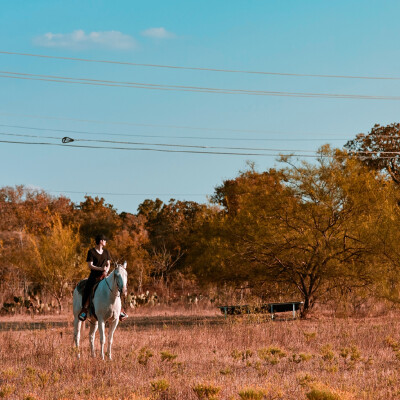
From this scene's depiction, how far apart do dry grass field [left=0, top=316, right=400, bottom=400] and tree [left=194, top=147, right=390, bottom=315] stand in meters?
7.55

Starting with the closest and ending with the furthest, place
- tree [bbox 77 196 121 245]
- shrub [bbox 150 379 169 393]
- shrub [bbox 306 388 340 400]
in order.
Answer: shrub [bbox 306 388 340 400] < shrub [bbox 150 379 169 393] < tree [bbox 77 196 121 245]

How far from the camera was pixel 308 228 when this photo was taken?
78.4ft

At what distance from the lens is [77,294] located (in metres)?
14.6

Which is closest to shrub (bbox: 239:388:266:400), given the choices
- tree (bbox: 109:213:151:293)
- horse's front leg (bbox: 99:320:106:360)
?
horse's front leg (bbox: 99:320:106:360)

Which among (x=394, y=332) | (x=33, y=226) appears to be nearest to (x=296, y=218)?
(x=394, y=332)

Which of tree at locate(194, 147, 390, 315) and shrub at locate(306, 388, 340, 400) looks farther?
tree at locate(194, 147, 390, 315)

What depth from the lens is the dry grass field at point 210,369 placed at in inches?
343

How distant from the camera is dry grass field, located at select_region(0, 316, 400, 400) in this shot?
343 inches

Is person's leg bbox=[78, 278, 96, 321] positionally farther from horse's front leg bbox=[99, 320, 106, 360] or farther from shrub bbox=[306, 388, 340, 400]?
shrub bbox=[306, 388, 340, 400]

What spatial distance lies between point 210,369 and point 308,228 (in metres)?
13.4

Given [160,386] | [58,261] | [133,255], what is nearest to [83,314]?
[160,386]

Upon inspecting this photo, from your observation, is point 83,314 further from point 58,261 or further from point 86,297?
point 58,261

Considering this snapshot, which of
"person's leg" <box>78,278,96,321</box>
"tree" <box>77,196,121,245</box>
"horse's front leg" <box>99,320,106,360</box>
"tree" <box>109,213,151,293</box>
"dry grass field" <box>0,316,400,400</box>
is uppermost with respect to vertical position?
"tree" <box>77,196,121,245</box>

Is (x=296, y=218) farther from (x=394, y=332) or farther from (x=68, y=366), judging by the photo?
(x=68, y=366)
